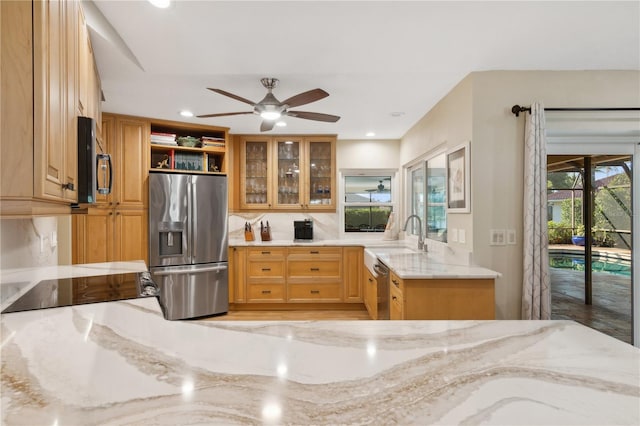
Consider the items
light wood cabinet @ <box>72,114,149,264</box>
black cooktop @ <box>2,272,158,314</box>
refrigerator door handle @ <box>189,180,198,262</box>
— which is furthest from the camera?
refrigerator door handle @ <box>189,180,198,262</box>

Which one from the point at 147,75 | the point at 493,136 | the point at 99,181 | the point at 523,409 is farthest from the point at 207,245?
the point at 523,409

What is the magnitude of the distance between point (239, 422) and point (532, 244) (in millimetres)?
2554

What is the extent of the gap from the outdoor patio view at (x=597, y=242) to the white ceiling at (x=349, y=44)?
802mm

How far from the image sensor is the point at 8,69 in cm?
90

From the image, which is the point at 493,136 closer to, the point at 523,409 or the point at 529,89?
the point at 529,89

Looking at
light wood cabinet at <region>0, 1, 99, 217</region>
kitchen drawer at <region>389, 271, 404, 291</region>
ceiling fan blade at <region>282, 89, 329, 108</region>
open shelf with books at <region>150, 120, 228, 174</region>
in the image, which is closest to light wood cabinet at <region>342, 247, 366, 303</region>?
kitchen drawer at <region>389, 271, 404, 291</region>

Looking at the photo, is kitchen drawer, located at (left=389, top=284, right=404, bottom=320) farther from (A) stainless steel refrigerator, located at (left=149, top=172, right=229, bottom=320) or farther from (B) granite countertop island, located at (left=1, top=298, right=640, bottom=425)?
(A) stainless steel refrigerator, located at (left=149, top=172, right=229, bottom=320)

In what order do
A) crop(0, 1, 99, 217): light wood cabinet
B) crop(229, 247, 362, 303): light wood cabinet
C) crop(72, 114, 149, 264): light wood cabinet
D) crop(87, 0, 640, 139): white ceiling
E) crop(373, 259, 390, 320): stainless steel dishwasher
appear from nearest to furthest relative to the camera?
crop(0, 1, 99, 217): light wood cabinet, crop(87, 0, 640, 139): white ceiling, crop(373, 259, 390, 320): stainless steel dishwasher, crop(72, 114, 149, 264): light wood cabinet, crop(229, 247, 362, 303): light wood cabinet

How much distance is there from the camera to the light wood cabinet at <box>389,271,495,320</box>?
92.4 inches

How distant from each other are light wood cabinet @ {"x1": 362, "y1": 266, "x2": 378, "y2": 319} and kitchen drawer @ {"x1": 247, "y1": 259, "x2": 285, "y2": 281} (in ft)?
3.55

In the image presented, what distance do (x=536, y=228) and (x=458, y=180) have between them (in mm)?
692

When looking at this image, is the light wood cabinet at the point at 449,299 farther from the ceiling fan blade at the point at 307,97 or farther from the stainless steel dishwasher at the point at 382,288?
the ceiling fan blade at the point at 307,97

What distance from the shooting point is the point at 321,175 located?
4.97 m

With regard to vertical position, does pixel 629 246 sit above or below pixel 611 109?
below
